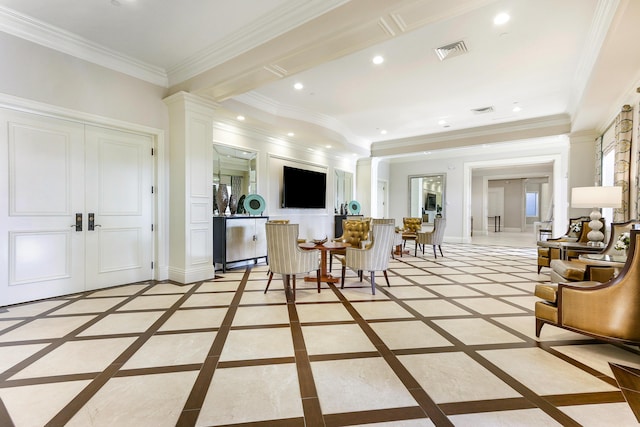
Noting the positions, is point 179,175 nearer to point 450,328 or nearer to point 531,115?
point 450,328

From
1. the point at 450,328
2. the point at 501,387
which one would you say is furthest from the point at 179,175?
the point at 501,387

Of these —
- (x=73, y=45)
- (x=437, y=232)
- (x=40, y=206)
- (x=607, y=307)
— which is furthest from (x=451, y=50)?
(x=40, y=206)

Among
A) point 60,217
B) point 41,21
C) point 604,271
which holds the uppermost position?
point 41,21

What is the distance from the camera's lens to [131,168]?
13.6 ft

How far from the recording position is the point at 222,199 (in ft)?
17.1

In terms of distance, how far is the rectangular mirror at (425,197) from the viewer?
1065cm

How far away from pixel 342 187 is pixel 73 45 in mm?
6574

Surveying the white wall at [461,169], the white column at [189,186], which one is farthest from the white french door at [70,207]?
the white wall at [461,169]

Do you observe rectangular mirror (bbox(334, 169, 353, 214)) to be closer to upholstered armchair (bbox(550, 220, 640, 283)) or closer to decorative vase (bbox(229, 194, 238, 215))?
decorative vase (bbox(229, 194, 238, 215))

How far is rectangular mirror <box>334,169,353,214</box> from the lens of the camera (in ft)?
28.0

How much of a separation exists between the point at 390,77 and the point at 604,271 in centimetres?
364

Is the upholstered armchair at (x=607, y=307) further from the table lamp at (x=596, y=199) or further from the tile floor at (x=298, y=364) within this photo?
the table lamp at (x=596, y=199)

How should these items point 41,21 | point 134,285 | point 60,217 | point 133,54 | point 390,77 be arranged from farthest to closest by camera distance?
point 390,77 → point 134,285 → point 133,54 → point 60,217 → point 41,21

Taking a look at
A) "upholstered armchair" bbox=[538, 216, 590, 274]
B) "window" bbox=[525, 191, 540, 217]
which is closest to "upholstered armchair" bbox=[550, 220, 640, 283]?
"upholstered armchair" bbox=[538, 216, 590, 274]
